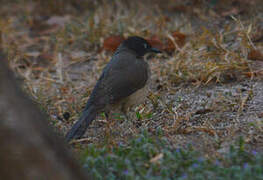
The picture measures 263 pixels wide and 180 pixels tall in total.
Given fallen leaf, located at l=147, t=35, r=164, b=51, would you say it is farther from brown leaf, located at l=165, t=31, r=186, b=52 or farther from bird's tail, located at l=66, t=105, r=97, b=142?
bird's tail, located at l=66, t=105, r=97, b=142

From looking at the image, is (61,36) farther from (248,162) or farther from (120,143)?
(248,162)

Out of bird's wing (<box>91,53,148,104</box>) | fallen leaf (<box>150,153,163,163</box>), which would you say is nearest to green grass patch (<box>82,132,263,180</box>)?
fallen leaf (<box>150,153,163,163</box>)

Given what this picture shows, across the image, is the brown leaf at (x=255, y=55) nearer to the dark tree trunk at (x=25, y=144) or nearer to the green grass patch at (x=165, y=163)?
the green grass patch at (x=165, y=163)

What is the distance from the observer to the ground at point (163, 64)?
13.2 feet

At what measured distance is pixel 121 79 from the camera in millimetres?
4621

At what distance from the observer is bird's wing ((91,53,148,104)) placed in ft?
14.8

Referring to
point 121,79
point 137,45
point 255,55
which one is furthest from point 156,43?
point 121,79

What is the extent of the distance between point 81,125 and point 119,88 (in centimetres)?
65

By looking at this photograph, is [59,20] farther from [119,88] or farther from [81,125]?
[81,125]

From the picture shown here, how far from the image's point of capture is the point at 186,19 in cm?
761

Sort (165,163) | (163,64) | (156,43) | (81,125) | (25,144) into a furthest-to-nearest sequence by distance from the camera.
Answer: (156,43)
(163,64)
(81,125)
(165,163)
(25,144)

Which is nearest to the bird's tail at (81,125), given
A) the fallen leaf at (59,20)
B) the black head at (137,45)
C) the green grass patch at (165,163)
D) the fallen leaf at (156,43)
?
the green grass patch at (165,163)

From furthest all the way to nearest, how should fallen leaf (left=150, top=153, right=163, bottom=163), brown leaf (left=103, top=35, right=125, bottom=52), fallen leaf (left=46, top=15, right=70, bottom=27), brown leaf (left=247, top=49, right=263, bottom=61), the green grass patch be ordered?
fallen leaf (left=46, top=15, right=70, bottom=27) → brown leaf (left=103, top=35, right=125, bottom=52) → brown leaf (left=247, top=49, right=263, bottom=61) → fallen leaf (left=150, top=153, right=163, bottom=163) → the green grass patch

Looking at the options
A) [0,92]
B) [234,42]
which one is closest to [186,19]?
[234,42]
